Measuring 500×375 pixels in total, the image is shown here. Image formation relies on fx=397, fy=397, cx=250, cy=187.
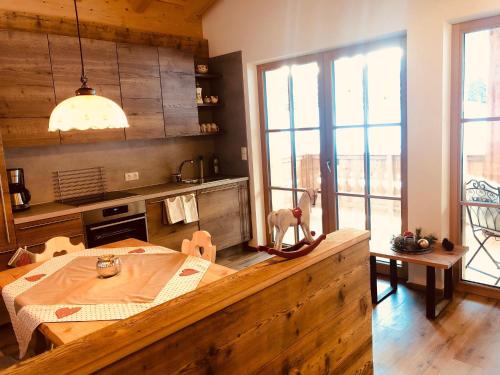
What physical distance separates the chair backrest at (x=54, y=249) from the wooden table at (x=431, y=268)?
2.23m

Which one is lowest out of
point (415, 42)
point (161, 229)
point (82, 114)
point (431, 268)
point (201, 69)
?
point (431, 268)

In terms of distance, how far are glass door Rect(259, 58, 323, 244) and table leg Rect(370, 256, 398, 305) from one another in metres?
0.97

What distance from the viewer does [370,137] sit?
3613 mm

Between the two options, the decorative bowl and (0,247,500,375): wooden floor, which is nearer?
the decorative bowl

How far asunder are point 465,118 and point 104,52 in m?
3.13

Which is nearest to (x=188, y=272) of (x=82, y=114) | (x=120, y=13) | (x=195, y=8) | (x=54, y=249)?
(x=82, y=114)

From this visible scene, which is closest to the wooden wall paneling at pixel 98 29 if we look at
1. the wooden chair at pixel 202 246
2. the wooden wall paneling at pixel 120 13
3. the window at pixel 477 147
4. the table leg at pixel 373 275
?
the wooden wall paneling at pixel 120 13

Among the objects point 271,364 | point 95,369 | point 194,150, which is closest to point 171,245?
point 194,150

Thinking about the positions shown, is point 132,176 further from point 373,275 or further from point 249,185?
point 373,275

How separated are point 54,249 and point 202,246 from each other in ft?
3.31

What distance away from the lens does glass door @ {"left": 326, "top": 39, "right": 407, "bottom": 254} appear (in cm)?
342

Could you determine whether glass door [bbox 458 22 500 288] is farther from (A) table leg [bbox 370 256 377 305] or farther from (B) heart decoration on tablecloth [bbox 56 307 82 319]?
(B) heart decoration on tablecloth [bbox 56 307 82 319]

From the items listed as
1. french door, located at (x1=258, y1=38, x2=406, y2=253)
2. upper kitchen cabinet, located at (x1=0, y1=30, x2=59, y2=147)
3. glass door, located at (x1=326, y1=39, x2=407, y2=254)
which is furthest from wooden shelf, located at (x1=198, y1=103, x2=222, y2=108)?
upper kitchen cabinet, located at (x1=0, y1=30, x2=59, y2=147)

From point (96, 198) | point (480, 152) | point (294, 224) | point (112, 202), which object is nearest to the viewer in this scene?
point (294, 224)
